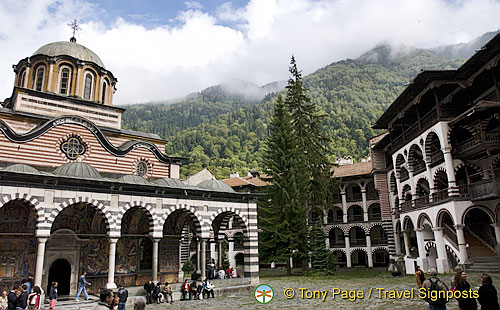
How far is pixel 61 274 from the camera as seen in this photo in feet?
53.2

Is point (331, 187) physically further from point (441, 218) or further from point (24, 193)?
point (24, 193)

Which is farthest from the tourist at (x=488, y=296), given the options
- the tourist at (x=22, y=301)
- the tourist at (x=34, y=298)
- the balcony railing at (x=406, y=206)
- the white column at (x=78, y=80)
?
the white column at (x=78, y=80)

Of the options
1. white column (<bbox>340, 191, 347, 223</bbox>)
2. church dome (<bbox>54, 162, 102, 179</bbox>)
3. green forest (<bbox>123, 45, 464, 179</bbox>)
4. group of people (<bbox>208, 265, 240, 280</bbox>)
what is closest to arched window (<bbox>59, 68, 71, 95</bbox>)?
church dome (<bbox>54, 162, 102, 179</bbox>)

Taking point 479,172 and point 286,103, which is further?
point 286,103

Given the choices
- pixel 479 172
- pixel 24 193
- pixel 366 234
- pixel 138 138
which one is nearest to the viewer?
pixel 24 193

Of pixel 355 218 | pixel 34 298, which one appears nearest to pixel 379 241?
pixel 355 218

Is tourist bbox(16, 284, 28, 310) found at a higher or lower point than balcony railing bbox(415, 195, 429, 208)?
lower

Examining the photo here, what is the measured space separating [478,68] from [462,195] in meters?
6.37

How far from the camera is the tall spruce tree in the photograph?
1048 inches

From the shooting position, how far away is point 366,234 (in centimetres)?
3456

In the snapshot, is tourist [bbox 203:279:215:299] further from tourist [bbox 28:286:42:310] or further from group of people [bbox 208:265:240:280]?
tourist [bbox 28:286:42:310]

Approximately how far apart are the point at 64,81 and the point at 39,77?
4.32 ft

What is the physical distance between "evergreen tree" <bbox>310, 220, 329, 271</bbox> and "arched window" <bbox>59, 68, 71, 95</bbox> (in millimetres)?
18207

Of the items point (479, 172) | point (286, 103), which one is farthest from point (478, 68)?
point (286, 103)
